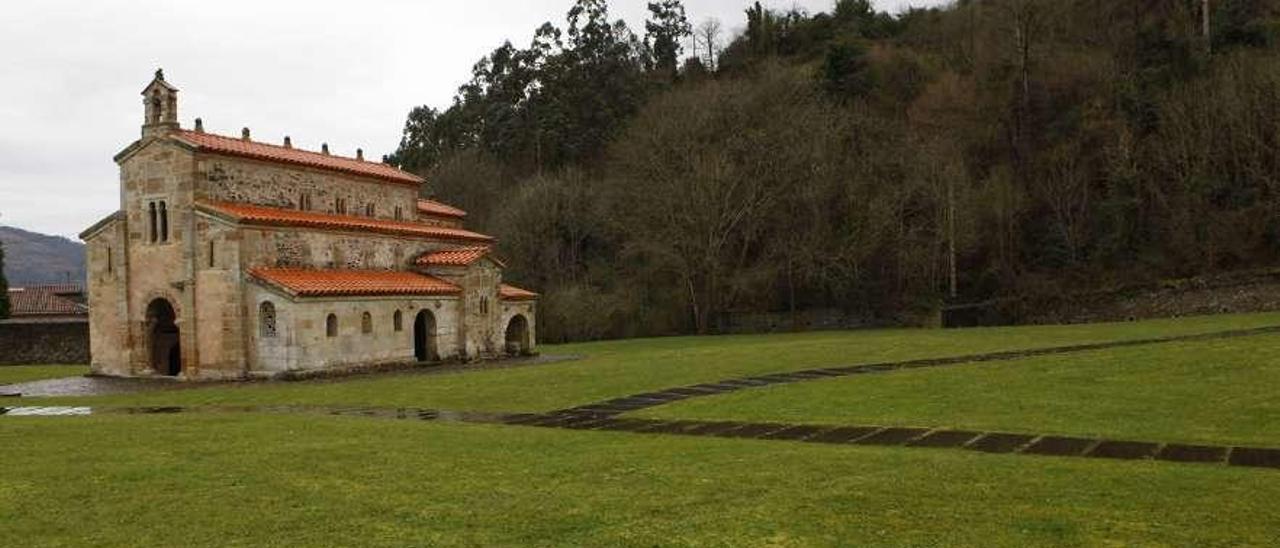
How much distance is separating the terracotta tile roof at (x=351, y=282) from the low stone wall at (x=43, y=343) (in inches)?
830

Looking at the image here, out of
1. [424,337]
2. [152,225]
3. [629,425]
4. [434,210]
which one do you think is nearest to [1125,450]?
[629,425]

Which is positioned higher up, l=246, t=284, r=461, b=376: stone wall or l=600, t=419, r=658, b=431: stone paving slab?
l=246, t=284, r=461, b=376: stone wall

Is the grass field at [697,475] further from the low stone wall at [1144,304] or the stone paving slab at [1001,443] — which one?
the low stone wall at [1144,304]

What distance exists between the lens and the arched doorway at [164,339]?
1337 inches

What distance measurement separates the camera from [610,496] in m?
9.52

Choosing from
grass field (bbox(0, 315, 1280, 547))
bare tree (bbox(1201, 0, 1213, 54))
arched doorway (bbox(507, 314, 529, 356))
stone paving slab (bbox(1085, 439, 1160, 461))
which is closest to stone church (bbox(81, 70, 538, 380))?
arched doorway (bbox(507, 314, 529, 356))

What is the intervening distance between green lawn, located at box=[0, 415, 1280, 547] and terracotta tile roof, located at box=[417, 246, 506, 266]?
23763 millimetres

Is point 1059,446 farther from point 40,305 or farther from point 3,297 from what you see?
point 40,305

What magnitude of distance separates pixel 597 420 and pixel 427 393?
770 cm

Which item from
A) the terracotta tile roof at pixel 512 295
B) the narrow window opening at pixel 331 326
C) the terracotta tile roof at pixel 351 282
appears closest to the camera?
the terracotta tile roof at pixel 351 282

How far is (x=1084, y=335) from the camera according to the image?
99.1 feet

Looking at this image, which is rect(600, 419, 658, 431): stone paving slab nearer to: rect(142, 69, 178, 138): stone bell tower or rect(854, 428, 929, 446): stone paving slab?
rect(854, 428, 929, 446): stone paving slab

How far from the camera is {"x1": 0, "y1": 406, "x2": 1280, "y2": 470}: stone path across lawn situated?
448 inches

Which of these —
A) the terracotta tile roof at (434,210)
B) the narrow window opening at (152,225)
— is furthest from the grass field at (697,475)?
the terracotta tile roof at (434,210)
